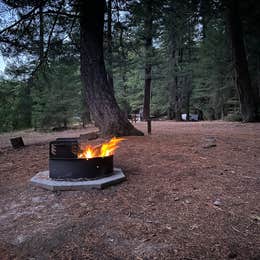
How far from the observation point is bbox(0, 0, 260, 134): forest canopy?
598 centimetres

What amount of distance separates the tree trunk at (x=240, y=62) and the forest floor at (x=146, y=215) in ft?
20.1

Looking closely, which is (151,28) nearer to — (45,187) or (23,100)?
(23,100)

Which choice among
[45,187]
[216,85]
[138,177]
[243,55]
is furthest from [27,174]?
[216,85]

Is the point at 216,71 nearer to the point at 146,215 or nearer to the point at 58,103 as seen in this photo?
the point at 58,103

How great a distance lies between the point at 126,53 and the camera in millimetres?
8383

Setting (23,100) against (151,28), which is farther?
(151,28)

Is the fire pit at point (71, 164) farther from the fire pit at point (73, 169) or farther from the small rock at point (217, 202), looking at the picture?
the small rock at point (217, 202)

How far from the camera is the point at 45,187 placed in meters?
2.84

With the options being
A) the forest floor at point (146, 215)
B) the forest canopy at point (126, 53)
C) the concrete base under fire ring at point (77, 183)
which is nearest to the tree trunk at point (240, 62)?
the forest canopy at point (126, 53)

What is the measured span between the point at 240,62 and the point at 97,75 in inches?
232

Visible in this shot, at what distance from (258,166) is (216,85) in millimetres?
11368

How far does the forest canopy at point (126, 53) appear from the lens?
5.98 m

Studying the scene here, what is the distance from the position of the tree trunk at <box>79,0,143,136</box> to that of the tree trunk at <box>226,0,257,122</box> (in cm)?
530

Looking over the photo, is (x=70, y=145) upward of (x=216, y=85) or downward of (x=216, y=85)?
downward
